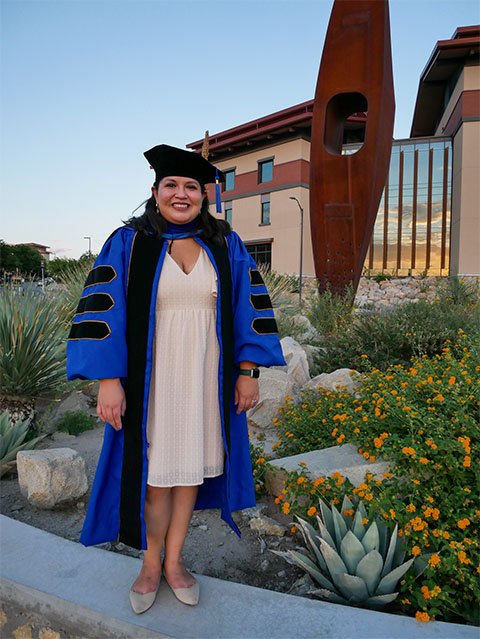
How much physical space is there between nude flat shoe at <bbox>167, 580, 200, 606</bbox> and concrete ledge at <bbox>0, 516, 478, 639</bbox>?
0.08ft

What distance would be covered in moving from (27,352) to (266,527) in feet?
8.07

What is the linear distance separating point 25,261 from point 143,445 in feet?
204

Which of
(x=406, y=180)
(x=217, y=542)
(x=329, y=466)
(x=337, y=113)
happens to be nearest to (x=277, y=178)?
(x=406, y=180)

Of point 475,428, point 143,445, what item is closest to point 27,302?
point 143,445

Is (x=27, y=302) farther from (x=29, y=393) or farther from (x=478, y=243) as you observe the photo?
(x=478, y=243)

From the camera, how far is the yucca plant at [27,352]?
12.0 feet

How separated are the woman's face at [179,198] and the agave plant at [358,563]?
158 centimetres

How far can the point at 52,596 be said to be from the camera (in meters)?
1.79

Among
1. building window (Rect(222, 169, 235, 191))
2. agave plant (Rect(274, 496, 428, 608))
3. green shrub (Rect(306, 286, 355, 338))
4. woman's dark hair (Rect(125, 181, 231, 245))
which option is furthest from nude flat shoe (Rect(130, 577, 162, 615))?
building window (Rect(222, 169, 235, 191))

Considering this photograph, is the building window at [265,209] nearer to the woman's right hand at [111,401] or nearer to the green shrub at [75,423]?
the green shrub at [75,423]

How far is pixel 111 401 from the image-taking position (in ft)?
5.96

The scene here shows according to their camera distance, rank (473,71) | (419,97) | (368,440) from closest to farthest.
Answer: (368,440), (473,71), (419,97)

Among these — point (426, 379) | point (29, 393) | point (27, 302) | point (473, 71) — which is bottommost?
point (29, 393)

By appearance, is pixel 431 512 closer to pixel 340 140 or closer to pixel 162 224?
pixel 162 224
